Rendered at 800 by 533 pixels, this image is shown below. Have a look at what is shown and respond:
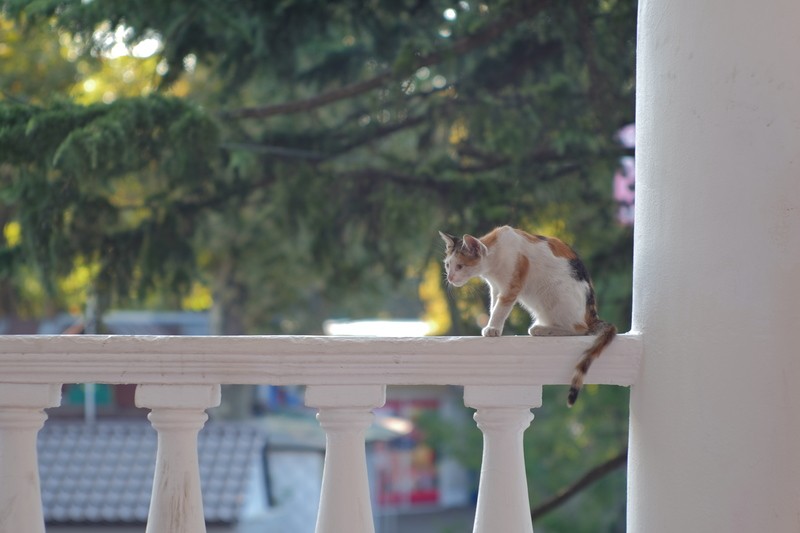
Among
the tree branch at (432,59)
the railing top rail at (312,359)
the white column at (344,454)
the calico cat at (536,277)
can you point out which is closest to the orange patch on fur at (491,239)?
the calico cat at (536,277)

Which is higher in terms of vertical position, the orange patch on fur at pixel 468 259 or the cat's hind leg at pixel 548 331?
the orange patch on fur at pixel 468 259

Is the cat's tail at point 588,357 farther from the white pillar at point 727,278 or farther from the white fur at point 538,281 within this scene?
the white fur at point 538,281

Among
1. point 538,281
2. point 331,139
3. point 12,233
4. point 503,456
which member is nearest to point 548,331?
point 538,281

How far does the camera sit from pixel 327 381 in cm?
199

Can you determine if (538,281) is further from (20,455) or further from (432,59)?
(432,59)

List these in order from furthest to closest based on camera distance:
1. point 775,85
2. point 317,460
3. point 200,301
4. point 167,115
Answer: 1. point 200,301
2. point 317,460
3. point 167,115
4. point 775,85

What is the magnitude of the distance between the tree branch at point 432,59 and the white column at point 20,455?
2.72 meters

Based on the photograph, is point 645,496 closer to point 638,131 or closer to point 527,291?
point 527,291

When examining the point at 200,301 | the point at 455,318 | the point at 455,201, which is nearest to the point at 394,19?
the point at 455,201

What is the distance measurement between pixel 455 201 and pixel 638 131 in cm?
288

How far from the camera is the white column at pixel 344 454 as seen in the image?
6.49 feet

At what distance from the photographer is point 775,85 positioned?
1875 millimetres

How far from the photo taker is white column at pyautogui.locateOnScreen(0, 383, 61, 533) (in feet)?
6.60

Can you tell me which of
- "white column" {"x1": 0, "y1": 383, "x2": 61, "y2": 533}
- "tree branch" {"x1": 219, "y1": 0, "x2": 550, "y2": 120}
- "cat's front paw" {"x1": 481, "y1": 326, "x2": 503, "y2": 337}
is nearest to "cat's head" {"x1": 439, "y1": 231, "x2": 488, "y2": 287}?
"cat's front paw" {"x1": 481, "y1": 326, "x2": 503, "y2": 337}
